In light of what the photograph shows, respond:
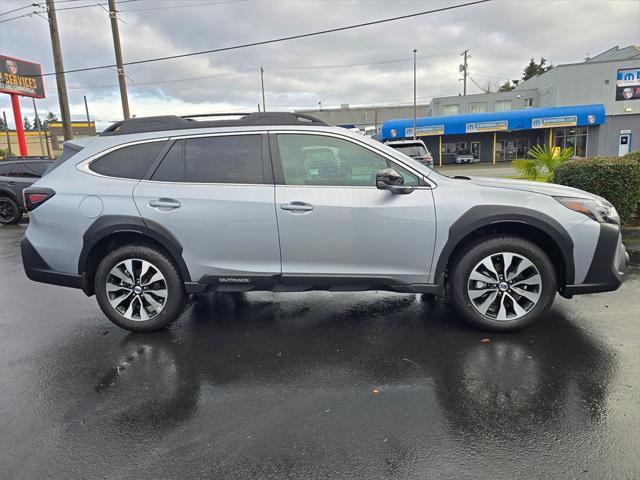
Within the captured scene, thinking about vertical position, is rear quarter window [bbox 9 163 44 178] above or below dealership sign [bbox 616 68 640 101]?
below

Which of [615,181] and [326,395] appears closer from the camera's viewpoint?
[326,395]

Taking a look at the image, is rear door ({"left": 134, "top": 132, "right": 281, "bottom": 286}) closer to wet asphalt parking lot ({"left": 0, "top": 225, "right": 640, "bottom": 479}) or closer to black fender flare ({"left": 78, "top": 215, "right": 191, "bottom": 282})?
black fender flare ({"left": 78, "top": 215, "right": 191, "bottom": 282})

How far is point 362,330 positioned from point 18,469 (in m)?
2.65

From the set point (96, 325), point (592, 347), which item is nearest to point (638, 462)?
point (592, 347)

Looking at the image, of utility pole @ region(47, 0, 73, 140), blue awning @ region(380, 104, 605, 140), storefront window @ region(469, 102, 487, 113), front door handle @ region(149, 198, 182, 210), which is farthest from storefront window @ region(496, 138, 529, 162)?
front door handle @ region(149, 198, 182, 210)

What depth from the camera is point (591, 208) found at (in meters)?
3.62

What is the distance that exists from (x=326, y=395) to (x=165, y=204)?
214cm

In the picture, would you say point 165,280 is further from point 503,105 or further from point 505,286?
point 503,105

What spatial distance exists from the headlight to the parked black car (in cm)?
1284

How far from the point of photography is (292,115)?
4.05 meters

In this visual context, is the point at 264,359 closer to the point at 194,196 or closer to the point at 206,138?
the point at 194,196

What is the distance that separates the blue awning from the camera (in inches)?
1323

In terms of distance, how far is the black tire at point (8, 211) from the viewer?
464 inches

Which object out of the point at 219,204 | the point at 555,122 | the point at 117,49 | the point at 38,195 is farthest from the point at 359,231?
the point at 555,122
